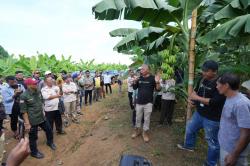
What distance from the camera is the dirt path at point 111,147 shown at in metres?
→ 6.20

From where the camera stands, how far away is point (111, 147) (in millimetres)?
7355

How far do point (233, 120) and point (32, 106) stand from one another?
16.7 feet

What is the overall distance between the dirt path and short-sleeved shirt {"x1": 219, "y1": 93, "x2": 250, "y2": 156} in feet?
7.76

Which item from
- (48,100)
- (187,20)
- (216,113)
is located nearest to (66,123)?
(48,100)

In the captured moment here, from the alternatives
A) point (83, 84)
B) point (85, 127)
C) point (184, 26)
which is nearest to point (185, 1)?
point (184, 26)

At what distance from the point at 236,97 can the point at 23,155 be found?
278cm

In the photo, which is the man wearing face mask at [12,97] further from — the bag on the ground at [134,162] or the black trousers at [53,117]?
the bag on the ground at [134,162]

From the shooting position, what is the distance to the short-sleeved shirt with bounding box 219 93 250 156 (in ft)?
10.8

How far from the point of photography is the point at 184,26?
6.11m

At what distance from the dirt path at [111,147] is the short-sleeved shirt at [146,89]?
1.08 metres

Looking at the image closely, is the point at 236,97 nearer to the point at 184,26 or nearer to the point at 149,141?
the point at 184,26

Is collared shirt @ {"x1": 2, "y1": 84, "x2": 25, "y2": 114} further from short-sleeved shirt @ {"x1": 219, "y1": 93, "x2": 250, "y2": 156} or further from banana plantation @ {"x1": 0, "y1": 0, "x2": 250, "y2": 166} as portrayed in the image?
short-sleeved shirt @ {"x1": 219, "y1": 93, "x2": 250, "y2": 156}

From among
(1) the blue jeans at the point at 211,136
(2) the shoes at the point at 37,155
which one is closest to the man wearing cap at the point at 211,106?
(1) the blue jeans at the point at 211,136

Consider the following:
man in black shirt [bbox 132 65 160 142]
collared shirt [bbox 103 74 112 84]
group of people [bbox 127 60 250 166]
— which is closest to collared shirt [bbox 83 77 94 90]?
collared shirt [bbox 103 74 112 84]
